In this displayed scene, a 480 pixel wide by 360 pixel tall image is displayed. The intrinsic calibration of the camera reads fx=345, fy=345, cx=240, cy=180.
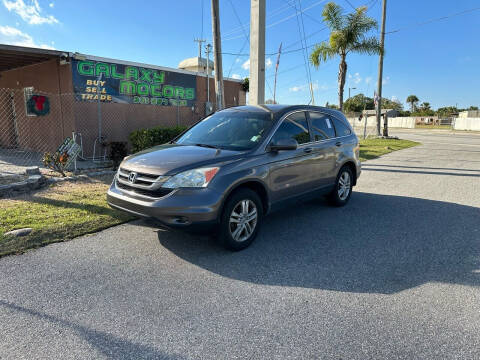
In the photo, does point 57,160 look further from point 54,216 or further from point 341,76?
point 341,76

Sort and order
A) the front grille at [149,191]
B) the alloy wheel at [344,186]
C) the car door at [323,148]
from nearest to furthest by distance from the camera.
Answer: the front grille at [149,191], the car door at [323,148], the alloy wheel at [344,186]

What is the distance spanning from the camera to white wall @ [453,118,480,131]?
4441 cm

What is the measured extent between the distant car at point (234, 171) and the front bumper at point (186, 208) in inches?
0.4

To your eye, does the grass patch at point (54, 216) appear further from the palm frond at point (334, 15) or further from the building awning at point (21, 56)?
the palm frond at point (334, 15)

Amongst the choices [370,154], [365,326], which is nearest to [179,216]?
[365,326]

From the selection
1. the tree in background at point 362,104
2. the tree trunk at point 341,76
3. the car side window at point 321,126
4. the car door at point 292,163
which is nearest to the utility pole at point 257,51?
the car side window at point 321,126

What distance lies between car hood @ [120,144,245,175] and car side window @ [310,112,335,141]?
1877 mm

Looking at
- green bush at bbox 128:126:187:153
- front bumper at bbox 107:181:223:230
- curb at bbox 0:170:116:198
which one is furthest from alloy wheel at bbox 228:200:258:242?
green bush at bbox 128:126:187:153

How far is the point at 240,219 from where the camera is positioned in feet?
13.8

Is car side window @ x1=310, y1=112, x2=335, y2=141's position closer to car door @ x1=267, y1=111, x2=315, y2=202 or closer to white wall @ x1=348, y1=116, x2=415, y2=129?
car door @ x1=267, y1=111, x2=315, y2=202

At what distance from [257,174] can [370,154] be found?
479 inches

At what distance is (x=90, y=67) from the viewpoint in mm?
10703

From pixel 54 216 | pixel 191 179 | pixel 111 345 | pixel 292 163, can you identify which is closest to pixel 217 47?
pixel 292 163

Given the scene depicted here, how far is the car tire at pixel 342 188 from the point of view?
6.26 m
